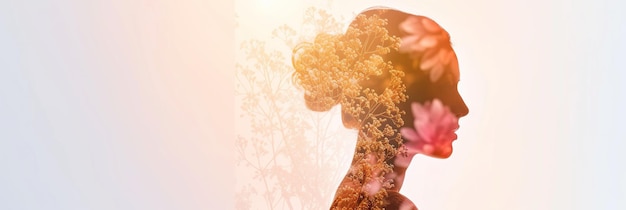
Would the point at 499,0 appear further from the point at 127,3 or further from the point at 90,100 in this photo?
the point at 90,100

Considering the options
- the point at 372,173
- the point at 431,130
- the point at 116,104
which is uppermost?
the point at 116,104

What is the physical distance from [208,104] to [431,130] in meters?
0.82

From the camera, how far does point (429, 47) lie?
1.90 m

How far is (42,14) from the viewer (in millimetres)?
1554

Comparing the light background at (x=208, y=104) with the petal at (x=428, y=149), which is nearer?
the light background at (x=208, y=104)

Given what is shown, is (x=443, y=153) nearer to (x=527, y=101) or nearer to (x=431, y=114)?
(x=431, y=114)

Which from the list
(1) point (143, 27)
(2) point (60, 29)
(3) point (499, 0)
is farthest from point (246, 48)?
(3) point (499, 0)

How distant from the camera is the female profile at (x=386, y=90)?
190 centimetres

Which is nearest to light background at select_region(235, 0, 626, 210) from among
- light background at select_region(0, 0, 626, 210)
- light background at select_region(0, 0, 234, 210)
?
light background at select_region(0, 0, 626, 210)

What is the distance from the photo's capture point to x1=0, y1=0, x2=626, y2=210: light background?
61.1 inches

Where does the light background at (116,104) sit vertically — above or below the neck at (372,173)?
above

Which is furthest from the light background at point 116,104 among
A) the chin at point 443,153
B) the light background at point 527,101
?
the chin at point 443,153

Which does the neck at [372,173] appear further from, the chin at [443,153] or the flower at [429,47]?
the flower at [429,47]

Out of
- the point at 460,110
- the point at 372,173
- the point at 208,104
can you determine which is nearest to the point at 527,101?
the point at 460,110
